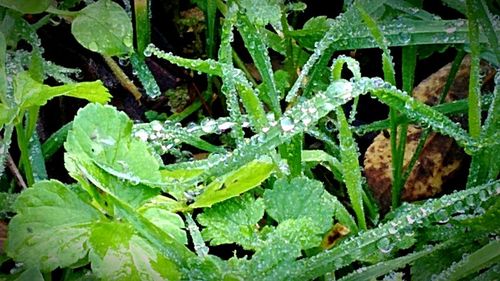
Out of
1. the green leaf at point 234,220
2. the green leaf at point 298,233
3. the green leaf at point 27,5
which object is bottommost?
the green leaf at point 298,233

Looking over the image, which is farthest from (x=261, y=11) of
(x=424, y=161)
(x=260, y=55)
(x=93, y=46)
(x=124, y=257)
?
(x=124, y=257)

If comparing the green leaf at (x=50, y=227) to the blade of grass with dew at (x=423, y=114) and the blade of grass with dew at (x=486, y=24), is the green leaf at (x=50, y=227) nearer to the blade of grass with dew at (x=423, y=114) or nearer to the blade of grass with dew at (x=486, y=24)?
the blade of grass with dew at (x=423, y=114)

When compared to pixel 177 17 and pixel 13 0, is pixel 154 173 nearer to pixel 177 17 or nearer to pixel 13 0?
pixel 13 0

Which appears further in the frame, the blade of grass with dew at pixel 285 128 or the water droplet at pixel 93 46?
the water droplet at pixel 93 46

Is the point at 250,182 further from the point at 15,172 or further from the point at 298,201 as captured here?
the point at 15,172

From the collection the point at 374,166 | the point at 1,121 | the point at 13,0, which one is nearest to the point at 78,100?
the point at 13,0

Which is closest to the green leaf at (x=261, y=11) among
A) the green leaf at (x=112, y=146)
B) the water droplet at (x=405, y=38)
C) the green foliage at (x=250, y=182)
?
the green foliage at (x=250, y=182)

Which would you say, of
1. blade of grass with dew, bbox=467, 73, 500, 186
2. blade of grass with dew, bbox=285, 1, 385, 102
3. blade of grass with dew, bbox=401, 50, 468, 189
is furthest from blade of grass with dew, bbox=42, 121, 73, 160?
blade of grass with dew, bbox=467, 73, 500, 186

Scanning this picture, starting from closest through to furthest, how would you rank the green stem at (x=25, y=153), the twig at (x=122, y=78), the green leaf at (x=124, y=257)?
the green leaf at (x=124, y=257)
the green stem at (x=25, y=153)
the twig at (x=122, y=78)

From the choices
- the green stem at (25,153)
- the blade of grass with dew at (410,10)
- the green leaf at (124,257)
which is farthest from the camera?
the blade of grass with dew at (410,10)
